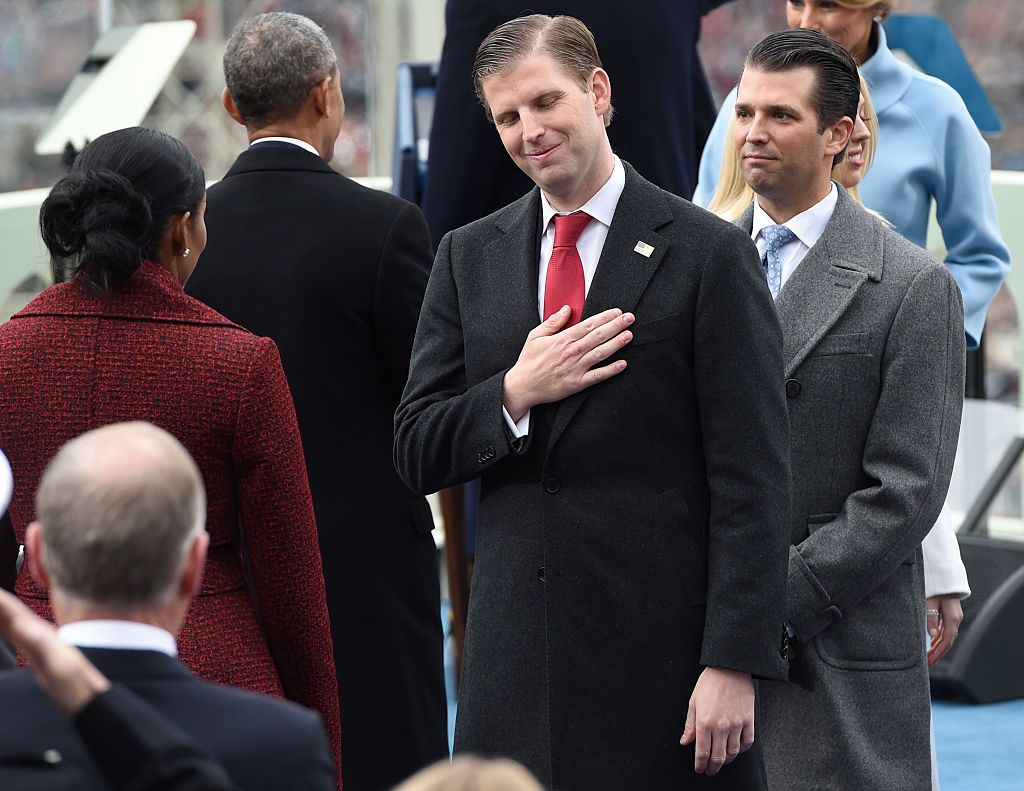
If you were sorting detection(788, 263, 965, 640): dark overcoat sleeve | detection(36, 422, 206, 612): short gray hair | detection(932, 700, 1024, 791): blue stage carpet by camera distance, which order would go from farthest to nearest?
detection(932, 700, 1024, 791): blue stage carpet → detection(788, 263, 965, 640): dark overcoat sleeve → detection(36, 422, 206, 612): short gray hair

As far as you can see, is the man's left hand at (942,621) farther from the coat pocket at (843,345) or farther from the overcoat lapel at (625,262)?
the overcoat lapel at (625,262)

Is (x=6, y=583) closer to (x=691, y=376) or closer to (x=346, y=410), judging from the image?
(x=346, y=410)

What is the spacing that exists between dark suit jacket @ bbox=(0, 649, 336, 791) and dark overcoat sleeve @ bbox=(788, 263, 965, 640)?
100cm

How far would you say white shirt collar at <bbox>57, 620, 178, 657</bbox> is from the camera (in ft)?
4.86

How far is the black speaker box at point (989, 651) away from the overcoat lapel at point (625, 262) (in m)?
2.69

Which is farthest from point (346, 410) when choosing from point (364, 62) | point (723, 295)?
point (364, 62)

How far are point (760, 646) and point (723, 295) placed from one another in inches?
17.1

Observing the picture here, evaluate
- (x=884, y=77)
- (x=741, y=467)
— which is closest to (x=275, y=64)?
(x=741, y=467)

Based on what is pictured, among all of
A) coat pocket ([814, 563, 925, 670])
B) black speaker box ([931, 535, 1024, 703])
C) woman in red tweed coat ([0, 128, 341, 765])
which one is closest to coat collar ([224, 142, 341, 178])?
woman in red tweed coat ([0, 128, 341, 765])

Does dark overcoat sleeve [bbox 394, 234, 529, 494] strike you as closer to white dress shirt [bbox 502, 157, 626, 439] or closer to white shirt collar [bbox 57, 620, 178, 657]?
white dress shirt [bbox 502, 157, 626, 439]

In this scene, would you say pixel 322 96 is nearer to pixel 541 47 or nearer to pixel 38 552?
pixel 541 47

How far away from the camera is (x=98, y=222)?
6.90 ft

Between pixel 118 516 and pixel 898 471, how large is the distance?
1.24 metres

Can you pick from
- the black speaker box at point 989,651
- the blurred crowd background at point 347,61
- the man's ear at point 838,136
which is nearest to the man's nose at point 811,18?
the man's ear at point 838,136
